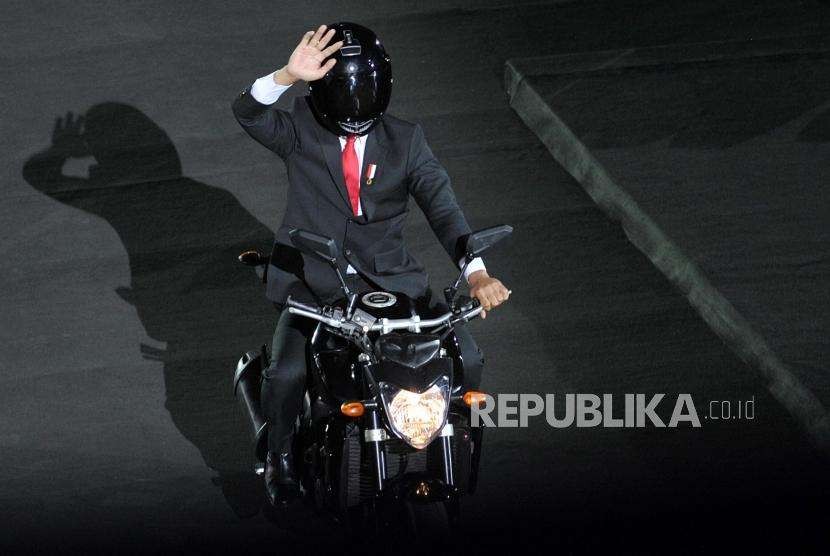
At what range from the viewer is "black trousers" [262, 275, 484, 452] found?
5.46 metres

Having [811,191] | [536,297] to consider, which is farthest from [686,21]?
[536,297]

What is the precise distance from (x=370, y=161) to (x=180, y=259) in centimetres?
293

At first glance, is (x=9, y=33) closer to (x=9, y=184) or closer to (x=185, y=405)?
(x=9, y=184)

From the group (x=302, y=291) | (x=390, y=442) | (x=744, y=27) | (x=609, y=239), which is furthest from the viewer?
(x=744, y=27)

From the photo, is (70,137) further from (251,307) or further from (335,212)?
(335,212)

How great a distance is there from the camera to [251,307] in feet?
25.8

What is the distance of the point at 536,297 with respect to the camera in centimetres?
789

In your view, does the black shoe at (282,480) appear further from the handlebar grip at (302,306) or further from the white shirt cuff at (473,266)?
the white shirt cuff at (473,266)

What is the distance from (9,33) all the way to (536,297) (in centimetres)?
549

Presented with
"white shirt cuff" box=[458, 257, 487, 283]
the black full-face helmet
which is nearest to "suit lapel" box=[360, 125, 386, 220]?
the black full-face helmet

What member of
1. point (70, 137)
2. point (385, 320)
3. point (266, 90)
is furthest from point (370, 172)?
point (70, 137)

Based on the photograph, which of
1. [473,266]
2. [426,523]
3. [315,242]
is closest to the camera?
[315,242]

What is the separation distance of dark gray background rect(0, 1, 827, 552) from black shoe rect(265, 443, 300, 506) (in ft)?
0.87

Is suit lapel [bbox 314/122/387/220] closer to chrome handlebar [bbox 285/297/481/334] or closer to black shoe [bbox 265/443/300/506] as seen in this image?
chrome handlebar [bbox 285/297/481/334]
